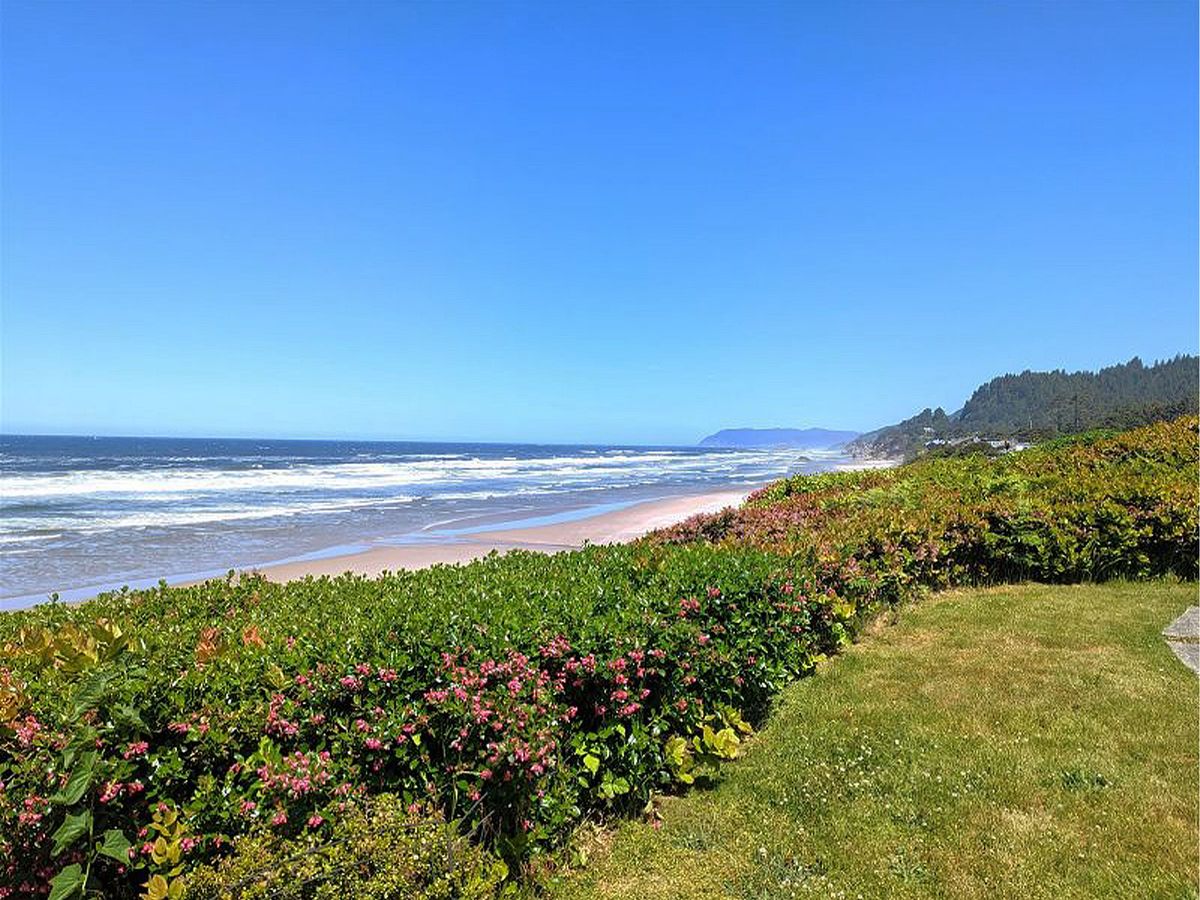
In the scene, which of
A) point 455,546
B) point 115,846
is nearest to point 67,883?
point 115,846

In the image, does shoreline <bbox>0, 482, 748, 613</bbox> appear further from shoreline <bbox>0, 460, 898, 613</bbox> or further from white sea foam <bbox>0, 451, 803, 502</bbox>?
white sea foam <bbox>0, 451, 803, 502</bbox>

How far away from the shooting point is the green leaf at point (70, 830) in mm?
2461

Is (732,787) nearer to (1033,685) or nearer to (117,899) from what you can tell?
(1033,685)

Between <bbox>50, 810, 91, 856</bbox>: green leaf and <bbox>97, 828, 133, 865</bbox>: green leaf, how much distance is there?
81 mm

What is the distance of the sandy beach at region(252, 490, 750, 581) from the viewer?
641 inches

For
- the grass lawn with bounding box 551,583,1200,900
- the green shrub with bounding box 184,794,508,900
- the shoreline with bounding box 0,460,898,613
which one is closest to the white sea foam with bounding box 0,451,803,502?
the shoreline with bounding box 0,460,898,613

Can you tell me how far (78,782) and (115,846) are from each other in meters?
0.28

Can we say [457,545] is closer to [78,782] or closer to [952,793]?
[952,793]

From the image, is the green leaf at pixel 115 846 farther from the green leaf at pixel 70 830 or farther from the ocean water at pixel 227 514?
the ocean water at pixel 227 514

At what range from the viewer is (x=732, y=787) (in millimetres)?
Result: 4387

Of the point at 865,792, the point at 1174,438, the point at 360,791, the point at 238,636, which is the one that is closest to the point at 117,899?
the point at 360,791

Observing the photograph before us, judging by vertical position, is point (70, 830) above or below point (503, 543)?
above

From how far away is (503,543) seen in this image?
20172mm

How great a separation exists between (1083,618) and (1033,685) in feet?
7.26
